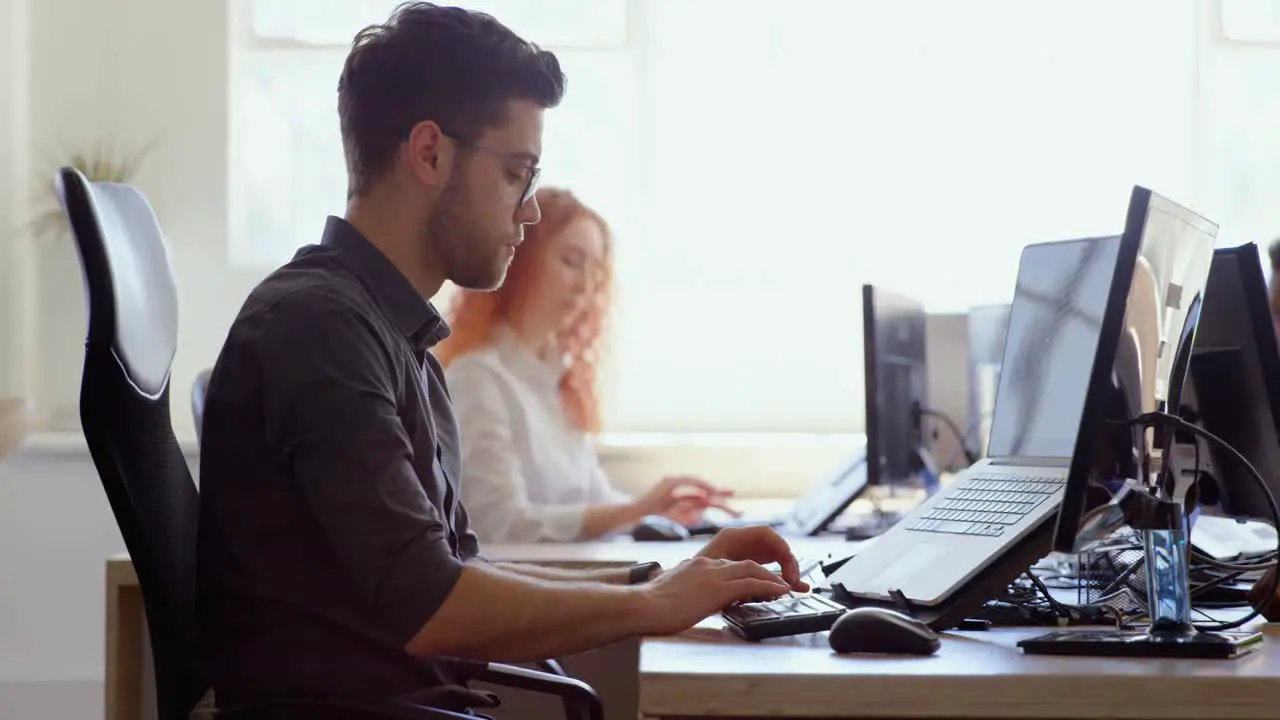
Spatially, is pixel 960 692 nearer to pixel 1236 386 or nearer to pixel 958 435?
pixel 1236 386

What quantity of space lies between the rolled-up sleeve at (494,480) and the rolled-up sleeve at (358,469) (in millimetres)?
1535

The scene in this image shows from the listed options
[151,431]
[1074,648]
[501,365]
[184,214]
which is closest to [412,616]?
[151,431]

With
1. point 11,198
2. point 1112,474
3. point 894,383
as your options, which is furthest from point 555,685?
point 11,198

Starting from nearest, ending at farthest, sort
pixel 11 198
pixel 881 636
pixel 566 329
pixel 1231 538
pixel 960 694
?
pixel 960 694 < pixel 881 636 < pixel 1231 538 < pixel 566 329 < pixel 11 198

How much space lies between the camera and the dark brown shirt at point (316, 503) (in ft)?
4.04

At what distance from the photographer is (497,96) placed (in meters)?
1.55

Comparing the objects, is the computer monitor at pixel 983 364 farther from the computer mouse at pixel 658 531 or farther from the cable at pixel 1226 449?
the cable at pixel 1226 449

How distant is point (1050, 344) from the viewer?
172cm

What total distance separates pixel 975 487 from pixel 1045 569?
1.31 feet

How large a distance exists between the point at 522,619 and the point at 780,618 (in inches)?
9.4

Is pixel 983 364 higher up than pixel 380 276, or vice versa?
pixel 380 276

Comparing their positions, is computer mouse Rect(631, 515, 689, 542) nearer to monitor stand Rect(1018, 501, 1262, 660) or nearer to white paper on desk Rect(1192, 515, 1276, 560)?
white paper on desk Rect(1192, 515, 1276, 560)

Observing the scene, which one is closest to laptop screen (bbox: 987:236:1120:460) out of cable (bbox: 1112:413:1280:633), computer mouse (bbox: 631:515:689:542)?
cable (bbox: 1112:413:1280:633)

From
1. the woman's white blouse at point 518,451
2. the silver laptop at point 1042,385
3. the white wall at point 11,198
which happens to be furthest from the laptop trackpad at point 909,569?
the white wall at point 11,198
